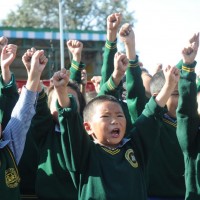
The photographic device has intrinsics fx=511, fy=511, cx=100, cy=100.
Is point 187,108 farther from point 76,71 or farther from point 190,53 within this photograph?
point 76,71

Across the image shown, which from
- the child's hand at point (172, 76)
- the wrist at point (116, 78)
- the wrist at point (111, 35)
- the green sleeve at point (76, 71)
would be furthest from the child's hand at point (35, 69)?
the green sleeve at point (76, 71)

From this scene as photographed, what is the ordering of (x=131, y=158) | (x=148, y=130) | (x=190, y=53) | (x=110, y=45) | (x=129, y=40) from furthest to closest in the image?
(x=110, y=45), (x=129, y=40), (x=190, y=53), (x=148, y=130), (x=131, y=158)

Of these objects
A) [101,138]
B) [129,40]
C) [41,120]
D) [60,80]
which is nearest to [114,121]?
[101,138]

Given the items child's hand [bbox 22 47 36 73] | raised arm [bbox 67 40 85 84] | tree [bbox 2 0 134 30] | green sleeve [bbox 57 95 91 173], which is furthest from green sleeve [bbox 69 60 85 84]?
tree [bbox 2 0 134 30]

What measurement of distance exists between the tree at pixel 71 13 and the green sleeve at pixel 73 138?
123 ft

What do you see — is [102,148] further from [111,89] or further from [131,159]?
[111,89]

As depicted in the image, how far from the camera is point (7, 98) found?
11.8 ft

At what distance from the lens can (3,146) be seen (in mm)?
3170

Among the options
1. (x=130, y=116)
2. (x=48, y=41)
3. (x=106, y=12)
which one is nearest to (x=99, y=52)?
(x=48, y=41)

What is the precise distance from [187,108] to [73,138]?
0.82 meters

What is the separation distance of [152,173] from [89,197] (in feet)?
2.59

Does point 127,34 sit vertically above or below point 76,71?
above

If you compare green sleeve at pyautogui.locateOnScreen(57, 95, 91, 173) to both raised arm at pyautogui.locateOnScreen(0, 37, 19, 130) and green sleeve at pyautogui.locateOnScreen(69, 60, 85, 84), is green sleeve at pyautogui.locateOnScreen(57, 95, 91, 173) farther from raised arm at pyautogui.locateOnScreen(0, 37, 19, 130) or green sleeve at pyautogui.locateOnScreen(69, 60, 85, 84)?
green sleeve at pyautogui.locateOnScreen(69, 60, 85, 84)

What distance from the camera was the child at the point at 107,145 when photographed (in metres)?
2.97
